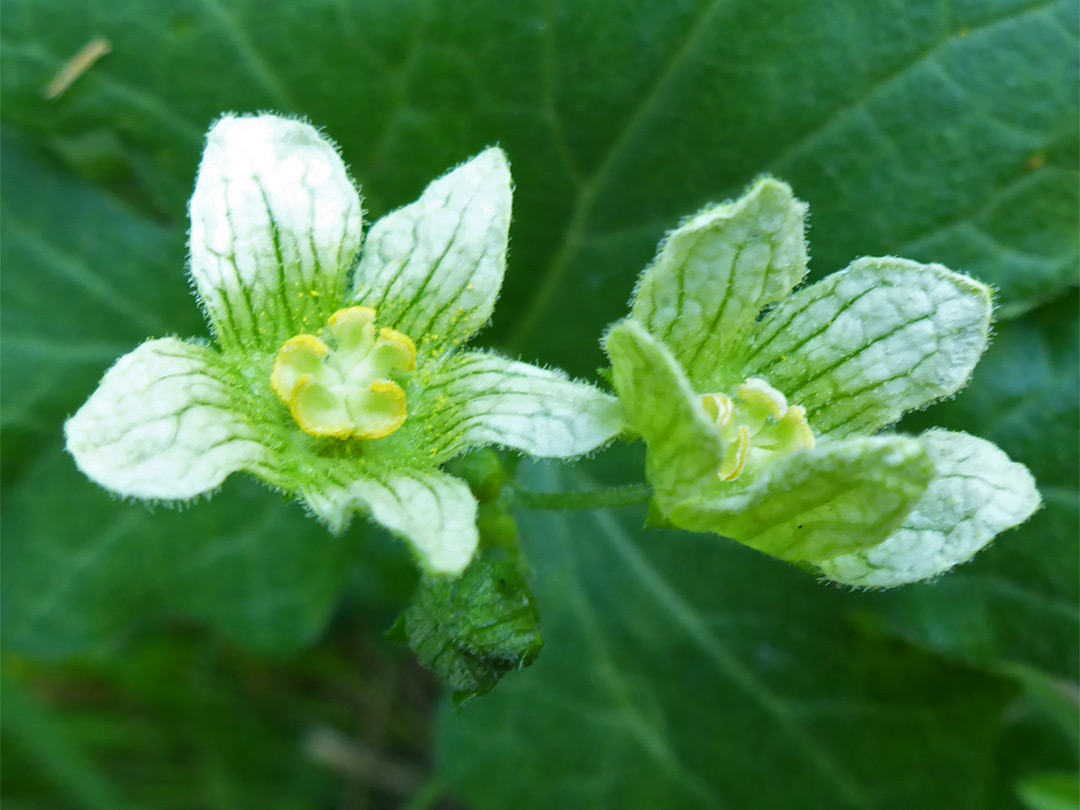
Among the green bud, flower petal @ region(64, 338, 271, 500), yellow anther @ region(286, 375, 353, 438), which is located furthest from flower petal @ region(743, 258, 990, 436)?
flower petal @ region(64, 338, 271, 500)

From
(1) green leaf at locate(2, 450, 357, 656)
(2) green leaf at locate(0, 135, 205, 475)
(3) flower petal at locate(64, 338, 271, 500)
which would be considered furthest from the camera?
(1) green leaf at locate(2, 450, 357, 656)

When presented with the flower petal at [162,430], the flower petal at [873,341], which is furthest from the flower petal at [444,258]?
the flower petal at [873,341]

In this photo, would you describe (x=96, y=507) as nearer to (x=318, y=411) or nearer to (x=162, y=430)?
(x=318, y=411)

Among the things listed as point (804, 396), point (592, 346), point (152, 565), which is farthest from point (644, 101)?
point (152, 565)

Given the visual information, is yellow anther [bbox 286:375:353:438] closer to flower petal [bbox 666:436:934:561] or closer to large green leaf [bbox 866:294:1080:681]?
flower petal [bbox 666:436:934:561]

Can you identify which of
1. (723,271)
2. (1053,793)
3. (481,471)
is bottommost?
(1053,793)

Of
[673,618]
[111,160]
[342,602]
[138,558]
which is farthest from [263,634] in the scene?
[111,160]

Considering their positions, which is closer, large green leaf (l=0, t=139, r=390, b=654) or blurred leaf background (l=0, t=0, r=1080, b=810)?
blurred leaf background (l=0, t=0, r=1080, b=810)
